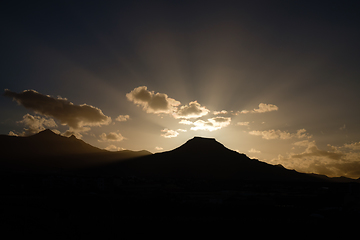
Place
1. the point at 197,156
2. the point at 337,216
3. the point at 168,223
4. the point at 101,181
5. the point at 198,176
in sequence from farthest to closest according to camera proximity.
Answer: the point at 197,156 < the point at 198,176 < the point at 101,181 < the point at 337,216 < the point at 168,223

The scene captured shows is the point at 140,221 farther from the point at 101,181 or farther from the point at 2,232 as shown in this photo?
the point at 101,181

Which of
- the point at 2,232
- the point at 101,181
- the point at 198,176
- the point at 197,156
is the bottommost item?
the point at 2,232

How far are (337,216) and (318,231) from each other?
13.0 metres

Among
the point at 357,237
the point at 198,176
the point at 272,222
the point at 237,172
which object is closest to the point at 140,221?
the point at 272,222

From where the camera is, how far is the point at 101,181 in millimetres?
92062

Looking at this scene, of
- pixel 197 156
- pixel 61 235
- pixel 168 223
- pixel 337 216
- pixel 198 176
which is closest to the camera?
pixel 61 235

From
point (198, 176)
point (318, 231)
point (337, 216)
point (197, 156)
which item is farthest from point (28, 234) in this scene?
point (197, 156)

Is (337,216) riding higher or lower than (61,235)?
higher

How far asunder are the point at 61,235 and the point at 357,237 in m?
32.0

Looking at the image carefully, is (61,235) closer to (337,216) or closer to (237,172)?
(337,216)

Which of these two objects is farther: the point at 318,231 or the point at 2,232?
the point at 318,231

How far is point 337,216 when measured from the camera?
120ft

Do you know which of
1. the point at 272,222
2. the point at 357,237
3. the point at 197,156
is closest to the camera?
the point at 357,237

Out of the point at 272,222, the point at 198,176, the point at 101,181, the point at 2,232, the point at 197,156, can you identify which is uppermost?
the point at 197,156
